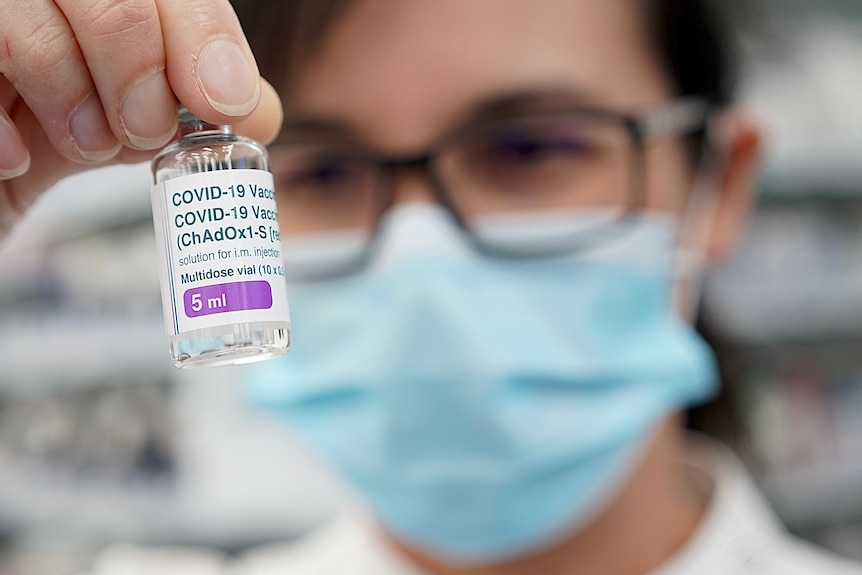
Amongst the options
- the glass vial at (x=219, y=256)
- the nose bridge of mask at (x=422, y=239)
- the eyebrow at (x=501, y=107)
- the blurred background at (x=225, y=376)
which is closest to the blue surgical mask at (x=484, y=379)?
the nose bridge of mask at (x=422, y=239)

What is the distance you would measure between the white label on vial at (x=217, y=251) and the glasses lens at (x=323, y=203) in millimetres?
564

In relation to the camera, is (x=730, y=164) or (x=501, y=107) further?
(x=730, y=164)

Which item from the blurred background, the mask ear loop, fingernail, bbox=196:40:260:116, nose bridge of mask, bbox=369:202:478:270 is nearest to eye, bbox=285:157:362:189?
nose bridge of mask, bbox=369:202:478:270

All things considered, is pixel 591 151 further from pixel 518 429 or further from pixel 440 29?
pixel 518 429

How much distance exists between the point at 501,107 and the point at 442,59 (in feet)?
0.33

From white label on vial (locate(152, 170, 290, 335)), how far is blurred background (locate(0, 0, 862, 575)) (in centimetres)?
126

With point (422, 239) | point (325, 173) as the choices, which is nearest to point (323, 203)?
point (325, 173)

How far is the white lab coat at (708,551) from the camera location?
1.21 metres

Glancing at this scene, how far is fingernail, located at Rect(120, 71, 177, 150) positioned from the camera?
0.57 meters

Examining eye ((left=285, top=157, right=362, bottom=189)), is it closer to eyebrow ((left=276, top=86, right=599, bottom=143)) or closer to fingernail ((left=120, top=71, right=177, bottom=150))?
eyebrow ((left=276, top=86, right=599, bottom=143))

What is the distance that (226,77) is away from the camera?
0.56 meters

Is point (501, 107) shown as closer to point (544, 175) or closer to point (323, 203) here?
point (544, 175)

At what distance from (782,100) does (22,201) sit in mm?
1661

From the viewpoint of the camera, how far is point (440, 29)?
108 cm
